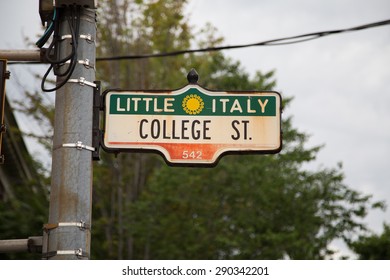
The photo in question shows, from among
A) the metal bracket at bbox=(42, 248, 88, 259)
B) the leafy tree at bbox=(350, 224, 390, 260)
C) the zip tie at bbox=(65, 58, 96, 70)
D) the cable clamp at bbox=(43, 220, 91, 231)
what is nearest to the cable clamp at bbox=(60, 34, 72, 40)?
the zip tie at bbox=(65, 58, 96, 70)

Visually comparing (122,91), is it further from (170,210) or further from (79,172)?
(170,210)

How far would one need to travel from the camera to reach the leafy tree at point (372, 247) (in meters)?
24.8

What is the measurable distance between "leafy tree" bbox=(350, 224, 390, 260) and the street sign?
2073 cm

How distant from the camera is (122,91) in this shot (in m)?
4.88

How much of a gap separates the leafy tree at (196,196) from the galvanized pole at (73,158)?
58.1 feet

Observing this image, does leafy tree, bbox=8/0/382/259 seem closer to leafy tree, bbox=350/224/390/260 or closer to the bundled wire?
leafy tree, bbox=350/224/390/260

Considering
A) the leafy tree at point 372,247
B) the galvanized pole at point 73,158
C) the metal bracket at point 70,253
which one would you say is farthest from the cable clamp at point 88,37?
the leafy tree at point 372,247

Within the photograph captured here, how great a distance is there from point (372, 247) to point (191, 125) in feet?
70.8

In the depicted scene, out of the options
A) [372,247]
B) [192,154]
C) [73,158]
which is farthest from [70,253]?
[372,247]

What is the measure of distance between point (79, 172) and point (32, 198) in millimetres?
18528

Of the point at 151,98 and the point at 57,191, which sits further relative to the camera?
the point at 151,98

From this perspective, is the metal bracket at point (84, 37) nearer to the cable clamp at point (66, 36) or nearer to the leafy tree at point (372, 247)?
the cable clamp at point (66, 36)
